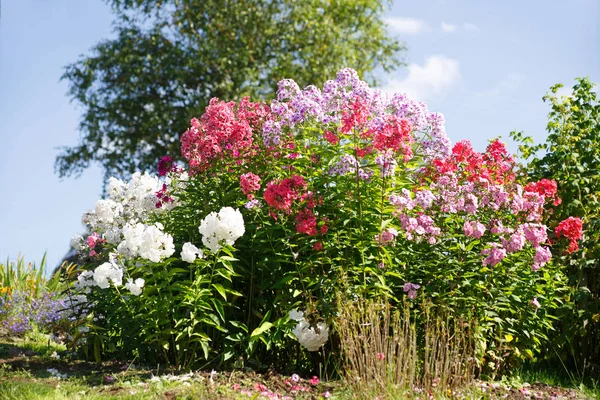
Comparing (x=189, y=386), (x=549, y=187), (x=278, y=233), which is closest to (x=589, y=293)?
(x=549, y=187)

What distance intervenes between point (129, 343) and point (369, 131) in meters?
2.76

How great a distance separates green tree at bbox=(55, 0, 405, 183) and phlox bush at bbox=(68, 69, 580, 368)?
1170 centimetres

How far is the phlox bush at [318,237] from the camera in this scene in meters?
5.07

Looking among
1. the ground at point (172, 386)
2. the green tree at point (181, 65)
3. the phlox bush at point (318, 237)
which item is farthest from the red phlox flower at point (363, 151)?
the green tree at point (181, 65)

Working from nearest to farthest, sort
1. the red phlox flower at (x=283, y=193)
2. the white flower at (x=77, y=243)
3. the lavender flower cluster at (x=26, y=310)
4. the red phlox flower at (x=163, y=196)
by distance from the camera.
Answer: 1. the red phlox flower at (x=283, y=193)
2. the red phlox flower at (x=163, y=196)
3. the white flower at (x=77, y=243)
4. the lavender flower cluster at (x=26, y=310)

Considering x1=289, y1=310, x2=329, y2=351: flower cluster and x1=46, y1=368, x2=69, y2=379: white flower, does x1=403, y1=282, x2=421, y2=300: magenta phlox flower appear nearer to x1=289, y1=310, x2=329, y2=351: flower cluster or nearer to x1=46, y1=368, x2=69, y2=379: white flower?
x1=289, y1=310, x2=329, y2=351: flower cluster

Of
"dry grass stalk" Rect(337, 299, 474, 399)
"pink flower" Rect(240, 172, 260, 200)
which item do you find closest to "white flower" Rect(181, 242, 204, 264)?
"pink flower" Rect(240, 172, 260, 200)

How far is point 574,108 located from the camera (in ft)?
23.7

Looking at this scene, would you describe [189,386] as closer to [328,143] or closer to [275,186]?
[275,186]

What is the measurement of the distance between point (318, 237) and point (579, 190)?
10.5 ft

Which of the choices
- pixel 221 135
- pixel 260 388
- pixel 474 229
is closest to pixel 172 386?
pixel 260 388

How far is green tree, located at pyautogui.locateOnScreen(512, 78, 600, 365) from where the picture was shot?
6.63 m

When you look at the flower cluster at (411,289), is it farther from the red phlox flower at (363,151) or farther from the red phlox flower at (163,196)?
the red phlox flower at (163,196)

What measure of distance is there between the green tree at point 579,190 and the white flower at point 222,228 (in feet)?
10.9
